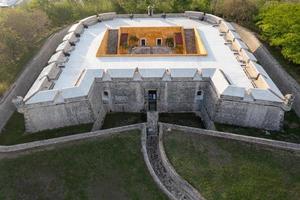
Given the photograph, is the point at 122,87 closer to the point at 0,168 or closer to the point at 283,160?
the point at 0,168

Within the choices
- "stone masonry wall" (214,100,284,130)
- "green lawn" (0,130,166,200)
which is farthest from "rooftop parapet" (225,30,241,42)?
"green lawn" (0,130,166,200)

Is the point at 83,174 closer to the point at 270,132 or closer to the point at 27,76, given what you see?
the point at 270,132

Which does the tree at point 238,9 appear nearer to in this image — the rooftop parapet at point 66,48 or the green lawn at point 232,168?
the rooftop parapet at point 66,48

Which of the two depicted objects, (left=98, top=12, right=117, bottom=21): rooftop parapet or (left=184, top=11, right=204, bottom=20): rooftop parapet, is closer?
(left=98, top=12, right=117, bottom=21): rooftop parapet

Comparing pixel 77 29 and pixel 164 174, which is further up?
pixel 77 29

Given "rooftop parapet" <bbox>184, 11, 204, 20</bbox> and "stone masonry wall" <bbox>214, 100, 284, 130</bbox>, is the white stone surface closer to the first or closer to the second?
"stone masonry wall" <bbox>214, 100, 284, 130</bbox>

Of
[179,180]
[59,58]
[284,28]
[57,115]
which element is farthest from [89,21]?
[179,180]
